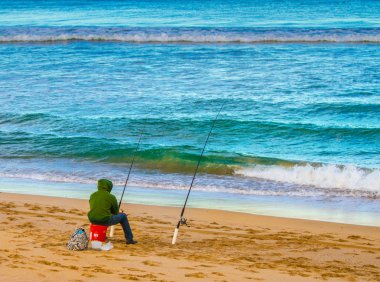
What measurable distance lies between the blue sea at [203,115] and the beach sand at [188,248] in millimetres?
1045

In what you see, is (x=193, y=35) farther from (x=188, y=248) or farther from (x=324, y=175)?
(x=188, y=248)

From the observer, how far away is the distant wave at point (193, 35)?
1569 inches

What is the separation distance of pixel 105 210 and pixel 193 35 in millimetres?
32385

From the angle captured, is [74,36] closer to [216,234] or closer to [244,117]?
[244,117]

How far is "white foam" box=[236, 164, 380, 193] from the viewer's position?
15.7 m

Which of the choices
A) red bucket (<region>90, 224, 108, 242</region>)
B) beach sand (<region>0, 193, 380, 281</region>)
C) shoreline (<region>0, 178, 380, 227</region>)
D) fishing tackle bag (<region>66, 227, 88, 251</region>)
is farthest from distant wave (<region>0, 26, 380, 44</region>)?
fishing tackle bag (<region>66, 227, 88, 251</region>)

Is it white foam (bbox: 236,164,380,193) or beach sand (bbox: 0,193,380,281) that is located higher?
white foam (bbox: 236,164,380,193)

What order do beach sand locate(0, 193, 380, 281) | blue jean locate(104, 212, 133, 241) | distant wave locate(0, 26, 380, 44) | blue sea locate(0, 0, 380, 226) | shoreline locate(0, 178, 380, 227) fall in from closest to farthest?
beach sand locate(0, 193, 380, 281), blue jean locate(104, 212, 133, 241), shoreline locate(0, 178, 380, 227), blue sea locate(0, 0, 380, 226), distant wave locate(0, 26, 380, 44)

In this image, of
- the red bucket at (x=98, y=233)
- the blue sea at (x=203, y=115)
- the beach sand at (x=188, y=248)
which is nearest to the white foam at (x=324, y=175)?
the blue sea at (x=203, y=115)

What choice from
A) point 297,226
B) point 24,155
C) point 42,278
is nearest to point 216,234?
point 297,226

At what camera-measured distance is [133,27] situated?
1853 inches

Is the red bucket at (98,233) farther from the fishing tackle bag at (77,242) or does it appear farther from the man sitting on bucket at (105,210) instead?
the fishing tackle bag at (77,242)

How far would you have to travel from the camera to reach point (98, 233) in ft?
34.2

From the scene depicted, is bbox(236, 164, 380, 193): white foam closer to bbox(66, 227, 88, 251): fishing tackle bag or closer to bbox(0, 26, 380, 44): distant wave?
bbox(66, 227, 88, 251): fishing tackle bag
